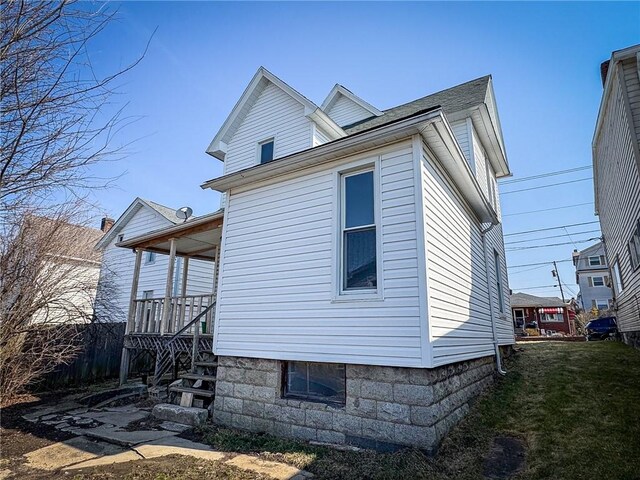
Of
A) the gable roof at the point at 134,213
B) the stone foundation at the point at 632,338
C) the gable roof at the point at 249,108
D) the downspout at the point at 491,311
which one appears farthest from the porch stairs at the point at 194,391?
the stone foundation at the point at 632,338

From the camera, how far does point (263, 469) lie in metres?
4.14

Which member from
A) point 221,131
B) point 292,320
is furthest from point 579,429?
point 221,131

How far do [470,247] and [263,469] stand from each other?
19.2ft

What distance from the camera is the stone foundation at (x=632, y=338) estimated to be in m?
10.2

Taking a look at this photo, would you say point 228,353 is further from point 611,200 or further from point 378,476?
point 611,200

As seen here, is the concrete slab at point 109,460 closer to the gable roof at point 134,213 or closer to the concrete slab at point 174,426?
the concrete slab at point 174,426

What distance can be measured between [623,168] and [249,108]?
9.97 metres

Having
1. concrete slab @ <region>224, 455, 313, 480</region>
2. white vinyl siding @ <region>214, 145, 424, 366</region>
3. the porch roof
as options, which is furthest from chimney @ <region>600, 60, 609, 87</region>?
concrete slab @ <region>224, 455, 313, 480</region>

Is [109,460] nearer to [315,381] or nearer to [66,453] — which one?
[66,453]

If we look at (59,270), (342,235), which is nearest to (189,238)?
(59,270)

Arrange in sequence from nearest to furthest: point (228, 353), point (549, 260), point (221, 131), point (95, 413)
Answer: point (228, 353)
point (95, 413)
point (221, 131)
point (549, 260)

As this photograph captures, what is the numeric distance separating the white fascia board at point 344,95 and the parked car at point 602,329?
16.2 meters

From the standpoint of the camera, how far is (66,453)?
4.87 meters

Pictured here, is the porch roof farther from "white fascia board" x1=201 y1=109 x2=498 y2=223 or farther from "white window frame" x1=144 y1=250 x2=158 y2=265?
"white window frame" x1=144 y1=250 x2=158 y2=265
